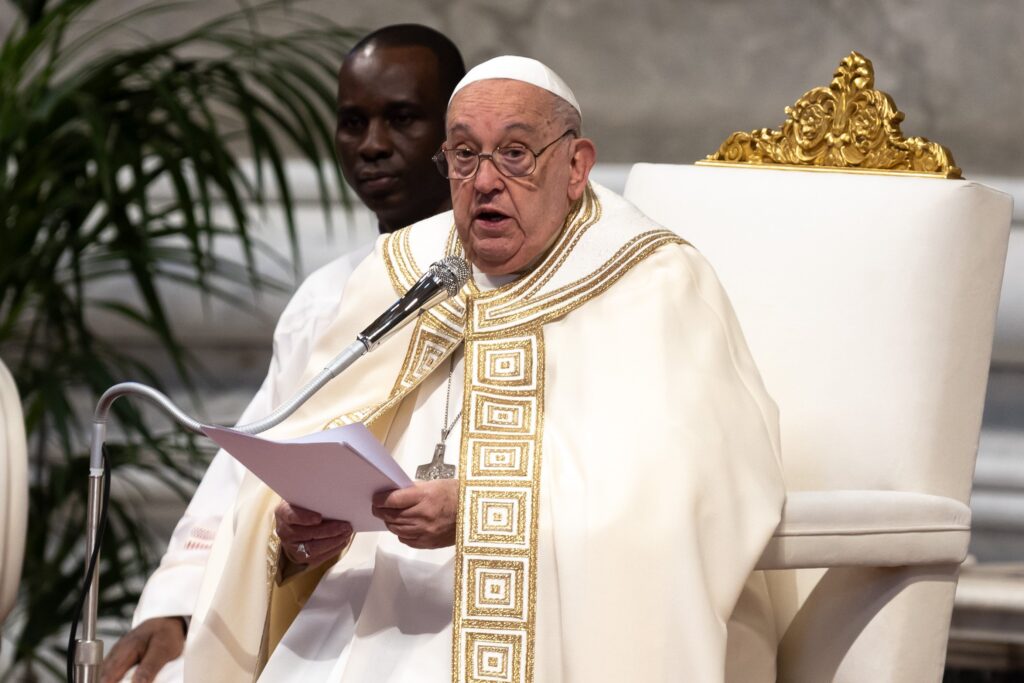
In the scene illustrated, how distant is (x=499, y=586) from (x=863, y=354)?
79 centimetres

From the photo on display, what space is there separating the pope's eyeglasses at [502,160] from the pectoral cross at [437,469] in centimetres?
41

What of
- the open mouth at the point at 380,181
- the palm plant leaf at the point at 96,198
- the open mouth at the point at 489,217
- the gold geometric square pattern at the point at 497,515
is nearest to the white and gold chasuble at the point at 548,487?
the gold geometric square pattern at the point at 497,515

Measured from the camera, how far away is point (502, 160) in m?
2.28

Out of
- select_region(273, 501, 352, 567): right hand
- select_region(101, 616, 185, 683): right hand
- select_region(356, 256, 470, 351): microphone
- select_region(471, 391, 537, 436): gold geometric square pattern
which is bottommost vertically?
select_region(101, 616, 185, 683): right hand

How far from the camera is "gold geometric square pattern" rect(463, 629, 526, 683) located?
7.05ft

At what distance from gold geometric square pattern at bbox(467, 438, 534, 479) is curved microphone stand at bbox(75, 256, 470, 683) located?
0.28 meters

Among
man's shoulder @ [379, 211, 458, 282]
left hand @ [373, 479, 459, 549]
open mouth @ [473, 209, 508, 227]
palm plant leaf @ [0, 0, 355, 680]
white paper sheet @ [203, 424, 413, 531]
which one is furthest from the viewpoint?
palm plant leaf @ [0, 0, 355, 680]

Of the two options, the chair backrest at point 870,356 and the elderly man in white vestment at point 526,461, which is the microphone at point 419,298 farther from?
the chair backrest at point 870,356

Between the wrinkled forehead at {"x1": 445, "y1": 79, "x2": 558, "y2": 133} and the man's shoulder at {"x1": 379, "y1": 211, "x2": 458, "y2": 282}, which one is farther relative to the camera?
the man's shoulder at {"x1": 379, "y1": 211, "x2": 458, "y2": 282}

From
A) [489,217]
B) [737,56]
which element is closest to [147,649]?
[489,217]

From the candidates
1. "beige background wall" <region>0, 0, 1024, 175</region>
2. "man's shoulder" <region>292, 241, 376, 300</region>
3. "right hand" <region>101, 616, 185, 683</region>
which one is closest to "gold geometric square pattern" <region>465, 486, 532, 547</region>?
"right hand" <region>101, 616, 185, 683</region>

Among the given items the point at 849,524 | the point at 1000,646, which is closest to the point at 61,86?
the point at 849,524

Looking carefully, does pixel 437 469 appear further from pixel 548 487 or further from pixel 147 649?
pixel 147 649

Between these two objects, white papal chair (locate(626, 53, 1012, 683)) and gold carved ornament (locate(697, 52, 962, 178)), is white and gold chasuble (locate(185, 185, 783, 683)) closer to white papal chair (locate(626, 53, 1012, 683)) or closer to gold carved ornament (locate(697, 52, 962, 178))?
white papal chair (locate(626, 53, 1012, 683))
